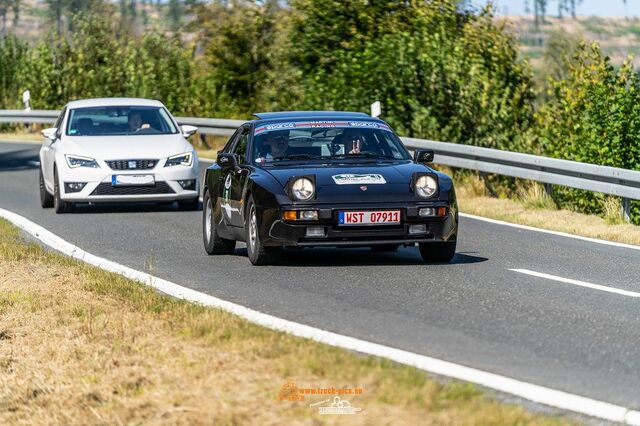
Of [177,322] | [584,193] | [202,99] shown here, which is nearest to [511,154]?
[584,193]

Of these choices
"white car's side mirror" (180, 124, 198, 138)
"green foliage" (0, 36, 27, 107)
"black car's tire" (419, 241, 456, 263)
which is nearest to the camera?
Result: "black car's tire" (419, 241, 456, 263)

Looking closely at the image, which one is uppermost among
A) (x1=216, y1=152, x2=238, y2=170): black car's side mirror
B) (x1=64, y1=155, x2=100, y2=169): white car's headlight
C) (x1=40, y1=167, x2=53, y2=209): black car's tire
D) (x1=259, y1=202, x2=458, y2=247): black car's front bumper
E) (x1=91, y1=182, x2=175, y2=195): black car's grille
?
(x1=216, y1=152, x2=238, y2=170): black car's side mirror

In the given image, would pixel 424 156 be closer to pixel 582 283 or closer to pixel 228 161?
pixel 228 161

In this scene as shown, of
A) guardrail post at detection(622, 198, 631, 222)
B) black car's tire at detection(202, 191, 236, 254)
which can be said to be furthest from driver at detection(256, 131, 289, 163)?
guardrail post at detection(622, 198, 631, 222)

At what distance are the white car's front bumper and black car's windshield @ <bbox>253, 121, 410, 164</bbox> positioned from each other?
17.5ft

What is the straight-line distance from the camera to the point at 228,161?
12797 mm

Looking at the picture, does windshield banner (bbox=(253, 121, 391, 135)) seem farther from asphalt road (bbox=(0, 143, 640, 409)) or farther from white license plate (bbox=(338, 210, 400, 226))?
white license plate (bbox=(338, 210, 400, 226))

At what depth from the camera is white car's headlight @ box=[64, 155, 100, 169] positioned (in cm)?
1811

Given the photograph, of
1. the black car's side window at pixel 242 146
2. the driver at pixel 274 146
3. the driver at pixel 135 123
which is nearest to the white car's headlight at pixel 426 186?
the driver at pixel 274 146

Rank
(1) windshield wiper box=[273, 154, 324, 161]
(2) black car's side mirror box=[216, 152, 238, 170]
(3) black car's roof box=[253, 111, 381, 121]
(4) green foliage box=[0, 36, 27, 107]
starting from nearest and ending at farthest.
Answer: (1) windshield wiper box=[273, 154, 324, 161] → (2) black car's side mirror box=[216, 152, 238, 170] → (3) black car's roof box=[253, 111, 381, 121] → (4) green foliage box=[0, 36, 27, 107]

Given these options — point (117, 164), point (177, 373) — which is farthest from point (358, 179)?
point (117, 164)

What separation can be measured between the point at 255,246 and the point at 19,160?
1792 cm

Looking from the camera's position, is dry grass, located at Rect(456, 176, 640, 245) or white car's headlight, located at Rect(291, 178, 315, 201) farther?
dry grass, located at Rect(456, 176, 640, 245)

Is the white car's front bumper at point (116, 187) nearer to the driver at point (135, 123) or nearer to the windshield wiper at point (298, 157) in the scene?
the driver at point (135, 123)
